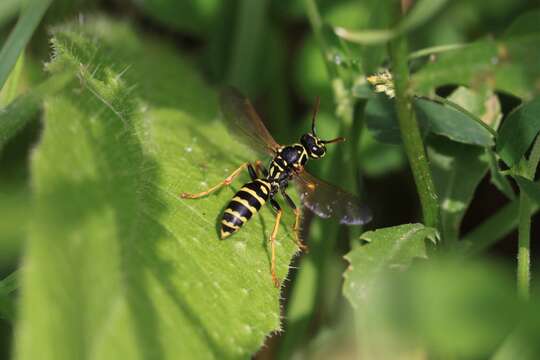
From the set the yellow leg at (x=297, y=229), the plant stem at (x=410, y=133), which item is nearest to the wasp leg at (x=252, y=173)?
the yellow leg at (x=297, y=229)

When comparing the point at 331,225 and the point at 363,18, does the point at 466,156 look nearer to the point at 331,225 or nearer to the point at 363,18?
the point at 331,225

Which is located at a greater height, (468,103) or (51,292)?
(51,292)

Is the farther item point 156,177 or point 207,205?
point 207,205

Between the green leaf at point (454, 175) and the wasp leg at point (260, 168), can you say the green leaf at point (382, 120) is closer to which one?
the green leaf at point (454, 175)

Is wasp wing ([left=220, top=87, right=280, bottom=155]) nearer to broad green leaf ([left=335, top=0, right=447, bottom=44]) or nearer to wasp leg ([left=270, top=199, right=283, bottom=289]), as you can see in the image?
wasp leg ([left=270, top=199, right=283, bottom=289])

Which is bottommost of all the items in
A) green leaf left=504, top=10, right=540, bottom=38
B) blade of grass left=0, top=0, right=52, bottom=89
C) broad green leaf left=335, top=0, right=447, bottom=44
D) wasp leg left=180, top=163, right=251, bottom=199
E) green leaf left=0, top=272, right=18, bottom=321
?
green leaf left=504, top=10, right=540, bottom=38

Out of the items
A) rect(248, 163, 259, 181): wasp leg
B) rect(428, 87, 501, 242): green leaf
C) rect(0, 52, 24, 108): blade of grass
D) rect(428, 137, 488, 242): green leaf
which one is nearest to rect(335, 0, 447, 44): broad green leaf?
rect(428, 87, 501, 242): green leaf

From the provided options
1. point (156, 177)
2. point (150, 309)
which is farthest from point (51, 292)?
point (156, 177)
